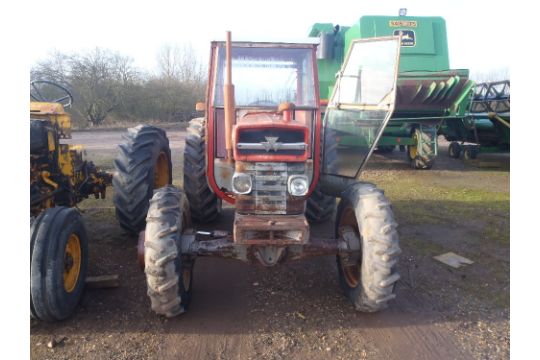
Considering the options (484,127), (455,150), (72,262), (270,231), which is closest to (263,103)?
(270,231)

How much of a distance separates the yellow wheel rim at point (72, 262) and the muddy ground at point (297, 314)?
0.80ft

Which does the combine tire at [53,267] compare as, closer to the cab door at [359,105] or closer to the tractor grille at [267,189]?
the tractor grille at [267,189]

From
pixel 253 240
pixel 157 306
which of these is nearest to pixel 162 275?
pixel 157 306

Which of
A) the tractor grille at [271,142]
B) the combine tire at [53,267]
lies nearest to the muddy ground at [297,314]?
the combine tire at [53,267]

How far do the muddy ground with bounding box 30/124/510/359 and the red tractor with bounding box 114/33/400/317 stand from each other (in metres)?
0.24

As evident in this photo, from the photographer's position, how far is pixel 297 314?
297cm

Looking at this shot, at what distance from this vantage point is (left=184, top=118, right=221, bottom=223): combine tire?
4332mm

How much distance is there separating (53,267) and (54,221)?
1.14 ft

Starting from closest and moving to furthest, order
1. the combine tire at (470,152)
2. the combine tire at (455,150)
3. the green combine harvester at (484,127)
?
the green combine harvester at (484,127)
the combine tire at (470,152)
the combine tire at (455,150)

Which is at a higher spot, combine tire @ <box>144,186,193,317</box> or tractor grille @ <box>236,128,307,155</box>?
tractor grille @ <box>236,128,307,155</box>

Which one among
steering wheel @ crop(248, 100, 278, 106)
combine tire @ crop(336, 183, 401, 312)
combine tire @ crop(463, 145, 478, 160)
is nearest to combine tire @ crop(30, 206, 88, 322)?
steering wheel @ crop(248, 100, 278, 106)

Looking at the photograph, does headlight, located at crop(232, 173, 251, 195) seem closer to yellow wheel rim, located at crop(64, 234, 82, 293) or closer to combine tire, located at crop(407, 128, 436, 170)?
yellow wheel rim, located at crop(64, 234, 82, 293)

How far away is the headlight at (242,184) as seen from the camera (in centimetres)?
291

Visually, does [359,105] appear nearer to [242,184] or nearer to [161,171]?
[242,184]
